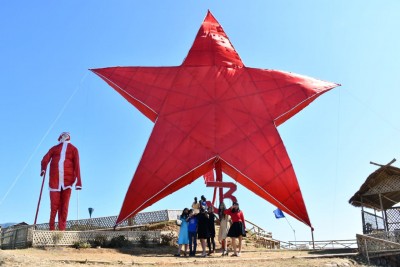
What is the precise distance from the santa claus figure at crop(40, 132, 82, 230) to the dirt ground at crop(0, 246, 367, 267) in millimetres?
3237

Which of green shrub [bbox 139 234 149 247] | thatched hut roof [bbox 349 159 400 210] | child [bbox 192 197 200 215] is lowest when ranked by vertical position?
green shrub [bbox 139 234 149 247]

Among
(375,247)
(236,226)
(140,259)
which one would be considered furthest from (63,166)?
(375,247)

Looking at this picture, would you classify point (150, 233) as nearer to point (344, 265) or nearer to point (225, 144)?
point (225, 144)

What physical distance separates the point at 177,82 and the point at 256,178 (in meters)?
5.29

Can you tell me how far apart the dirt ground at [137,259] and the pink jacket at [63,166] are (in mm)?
3636

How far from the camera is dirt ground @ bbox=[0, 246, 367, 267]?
35.2ft

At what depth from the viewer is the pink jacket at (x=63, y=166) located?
56.1 ft

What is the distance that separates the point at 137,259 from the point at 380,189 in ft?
40.4

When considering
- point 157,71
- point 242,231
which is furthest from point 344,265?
point 157,71

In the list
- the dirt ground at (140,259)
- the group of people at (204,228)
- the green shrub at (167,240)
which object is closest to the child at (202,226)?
the group of people at (204,228)

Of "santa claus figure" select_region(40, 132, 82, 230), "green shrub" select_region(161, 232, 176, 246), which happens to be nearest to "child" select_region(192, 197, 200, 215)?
"green shrub" select_region(161, 232, 176, 246)

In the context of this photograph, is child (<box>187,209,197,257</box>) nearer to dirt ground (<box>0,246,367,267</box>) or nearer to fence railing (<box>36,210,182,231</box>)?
dirt ground (<box>0,246,367,267</box>)

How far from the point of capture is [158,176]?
59.4 ft

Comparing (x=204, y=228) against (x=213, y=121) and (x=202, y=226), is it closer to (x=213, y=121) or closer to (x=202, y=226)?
(x=202, y=226)
